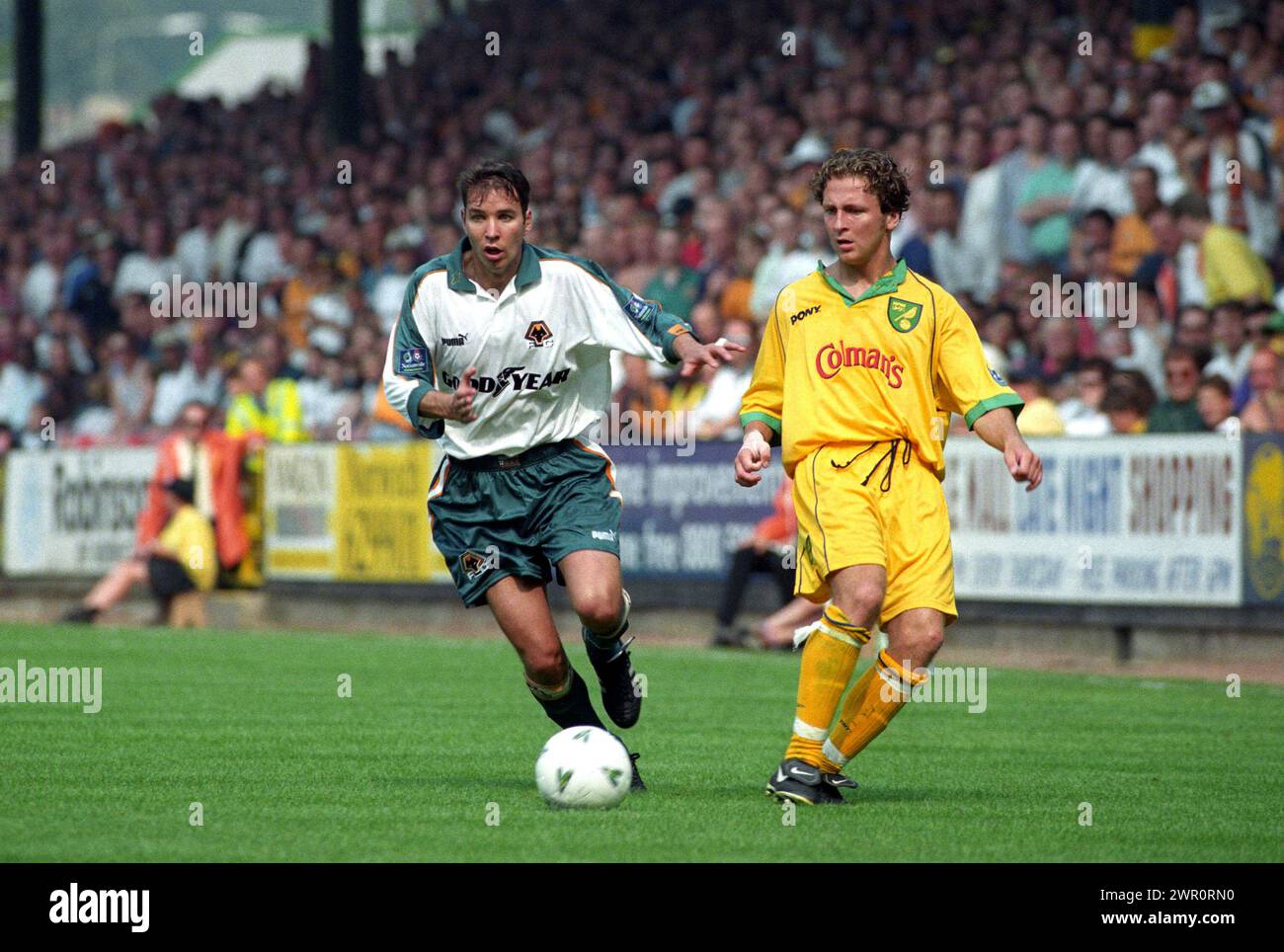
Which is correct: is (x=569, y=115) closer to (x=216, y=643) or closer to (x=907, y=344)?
(x=216, y=643)

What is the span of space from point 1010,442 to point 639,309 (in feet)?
5.34

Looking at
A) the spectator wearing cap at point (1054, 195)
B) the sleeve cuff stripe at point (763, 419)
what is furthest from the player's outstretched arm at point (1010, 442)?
the spectator wearing cap at point (1054, 195)

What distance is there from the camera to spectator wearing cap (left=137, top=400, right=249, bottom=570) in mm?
21281

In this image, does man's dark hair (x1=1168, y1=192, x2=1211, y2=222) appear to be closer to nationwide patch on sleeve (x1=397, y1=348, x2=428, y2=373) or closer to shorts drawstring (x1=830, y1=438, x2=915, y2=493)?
shorts drawstring (x1=830, y1=438, x2=915, y2=493)

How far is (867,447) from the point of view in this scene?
793cm

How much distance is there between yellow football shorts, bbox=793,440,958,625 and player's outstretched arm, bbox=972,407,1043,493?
27 centimetres

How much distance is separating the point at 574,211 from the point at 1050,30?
5.40 m

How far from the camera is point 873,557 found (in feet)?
25.5

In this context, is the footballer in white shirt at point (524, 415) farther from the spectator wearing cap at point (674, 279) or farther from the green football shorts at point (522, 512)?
the spectator wearing cap at point (674, 279)

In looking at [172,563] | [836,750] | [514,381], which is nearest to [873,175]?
[514,381]

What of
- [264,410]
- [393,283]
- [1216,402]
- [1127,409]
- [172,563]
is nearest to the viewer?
[1216,402]

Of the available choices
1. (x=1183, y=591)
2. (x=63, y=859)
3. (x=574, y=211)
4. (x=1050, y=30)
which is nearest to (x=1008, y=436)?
(x=63, y=859)

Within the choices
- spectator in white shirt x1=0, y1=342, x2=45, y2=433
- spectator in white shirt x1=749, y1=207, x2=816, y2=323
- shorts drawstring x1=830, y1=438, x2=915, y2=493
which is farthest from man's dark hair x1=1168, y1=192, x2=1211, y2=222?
spectator in white shirt x1=0, y1=342, x2=45, y2=433

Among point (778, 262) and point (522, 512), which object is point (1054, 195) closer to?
point (778, 262)
